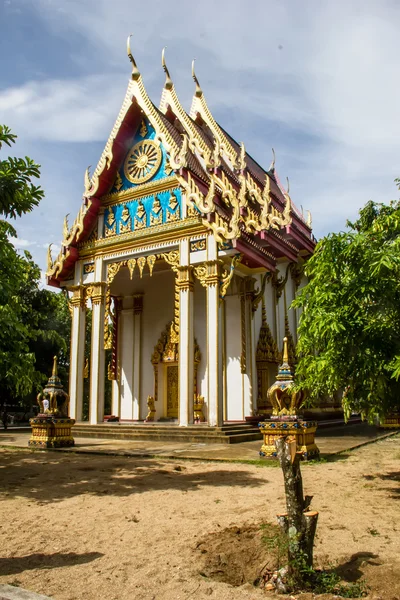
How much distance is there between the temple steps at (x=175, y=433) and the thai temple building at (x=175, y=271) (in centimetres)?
33

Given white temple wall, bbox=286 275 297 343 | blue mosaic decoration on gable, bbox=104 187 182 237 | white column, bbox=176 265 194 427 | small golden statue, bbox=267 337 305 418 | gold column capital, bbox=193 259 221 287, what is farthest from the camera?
white temple wall, bbox=286 275 297 343

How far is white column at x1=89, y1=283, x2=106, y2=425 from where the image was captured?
49.1 ft

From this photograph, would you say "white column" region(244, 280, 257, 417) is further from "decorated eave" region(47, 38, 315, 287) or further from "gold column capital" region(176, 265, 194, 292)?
"gold column capital" region(176, 265, 194, 292)

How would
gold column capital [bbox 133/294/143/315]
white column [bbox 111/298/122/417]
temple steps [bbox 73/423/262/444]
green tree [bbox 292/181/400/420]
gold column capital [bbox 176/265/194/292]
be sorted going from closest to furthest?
green tree [bbox 292/181/400/420]
temple steps [bbox 73/423/262/444]
gold column capital [bbox 176/265/194/292]
white column [bbox 111/298/122/417]
gold column capital [bbox 133/294/143/315]

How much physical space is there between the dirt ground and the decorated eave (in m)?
7.31

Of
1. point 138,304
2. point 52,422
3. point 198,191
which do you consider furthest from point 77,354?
point 198,191

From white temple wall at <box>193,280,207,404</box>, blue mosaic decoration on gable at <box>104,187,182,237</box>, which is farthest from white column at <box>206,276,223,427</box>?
white temple wall at <box>193,280,207,404</box>

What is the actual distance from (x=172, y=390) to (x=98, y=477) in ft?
32.9

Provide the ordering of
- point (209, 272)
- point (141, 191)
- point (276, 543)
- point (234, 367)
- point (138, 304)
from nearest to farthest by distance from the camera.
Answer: point (276, 543) < point (209, 272) < point (234, 367) < point (141, 191) < point (138, 304)

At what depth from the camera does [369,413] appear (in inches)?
210

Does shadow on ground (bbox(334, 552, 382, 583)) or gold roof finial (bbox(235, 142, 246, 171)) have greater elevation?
gold roof finial (bbox(235, 142, 246, 171))

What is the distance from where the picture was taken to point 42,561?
3662mm

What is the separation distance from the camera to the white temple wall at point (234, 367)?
582 inches

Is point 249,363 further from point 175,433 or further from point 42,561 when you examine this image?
point 42,561
